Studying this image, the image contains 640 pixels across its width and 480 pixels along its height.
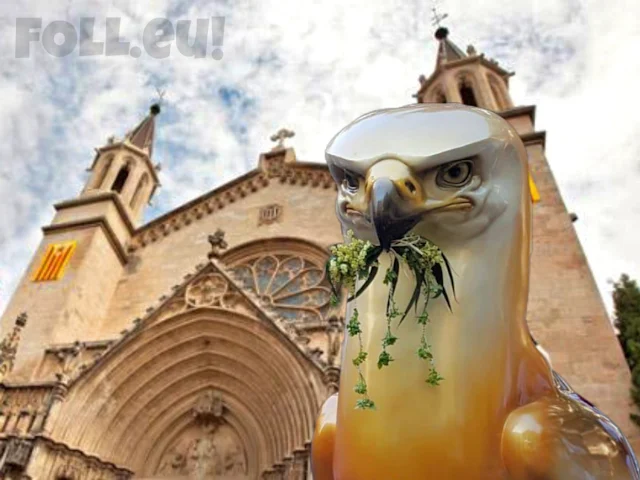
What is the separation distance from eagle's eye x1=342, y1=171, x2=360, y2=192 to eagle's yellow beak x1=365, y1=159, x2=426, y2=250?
0.16 metres

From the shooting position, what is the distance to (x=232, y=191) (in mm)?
14234

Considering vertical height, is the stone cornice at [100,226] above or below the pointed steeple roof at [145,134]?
below

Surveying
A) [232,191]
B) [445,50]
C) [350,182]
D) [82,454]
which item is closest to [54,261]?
[232,191]

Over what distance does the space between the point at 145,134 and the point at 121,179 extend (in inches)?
111

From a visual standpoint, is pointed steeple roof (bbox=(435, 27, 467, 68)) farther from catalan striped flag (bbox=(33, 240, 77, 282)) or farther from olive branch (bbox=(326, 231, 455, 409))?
olive branch (bbox=(326, 231, 455, 409))

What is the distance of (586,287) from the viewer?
8.22 meters

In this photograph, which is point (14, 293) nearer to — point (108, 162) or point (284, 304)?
point (108, 162)

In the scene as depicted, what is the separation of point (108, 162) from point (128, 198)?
1712 millimetres

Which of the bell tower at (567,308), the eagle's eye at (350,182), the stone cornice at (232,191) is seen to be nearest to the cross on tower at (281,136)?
the stone cornice at (232,191)

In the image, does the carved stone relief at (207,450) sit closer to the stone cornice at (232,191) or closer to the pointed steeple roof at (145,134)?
the stone cornice at (232,191)

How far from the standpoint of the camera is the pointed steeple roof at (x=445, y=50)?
1584 cm

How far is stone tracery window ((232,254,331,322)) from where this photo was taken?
10797mm

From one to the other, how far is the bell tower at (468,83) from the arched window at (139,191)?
9285 millimetres

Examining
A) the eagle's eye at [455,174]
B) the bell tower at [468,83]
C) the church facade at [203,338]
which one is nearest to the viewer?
the eagle's eye at [455,174]
